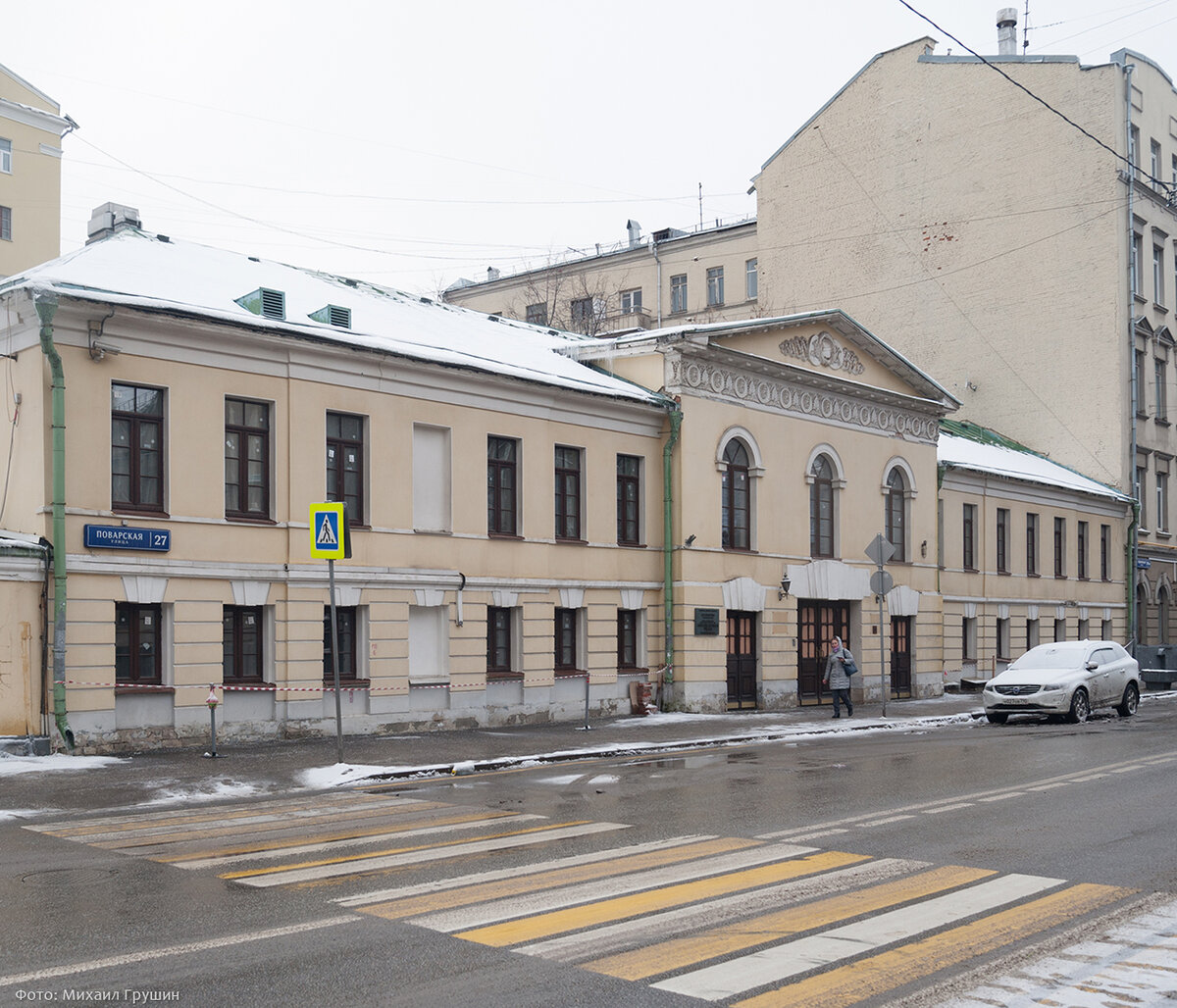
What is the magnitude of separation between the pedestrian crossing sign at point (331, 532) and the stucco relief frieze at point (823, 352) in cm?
1571

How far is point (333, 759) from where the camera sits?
1725 cm

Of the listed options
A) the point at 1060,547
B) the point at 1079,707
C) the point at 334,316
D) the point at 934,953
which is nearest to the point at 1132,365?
the point at 1060,547

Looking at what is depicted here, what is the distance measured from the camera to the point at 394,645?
854 inches

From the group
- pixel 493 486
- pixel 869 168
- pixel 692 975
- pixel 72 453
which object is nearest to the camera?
pixel 692 975

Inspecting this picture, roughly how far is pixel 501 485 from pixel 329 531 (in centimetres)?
820

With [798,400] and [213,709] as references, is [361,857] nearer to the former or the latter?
[213,709]

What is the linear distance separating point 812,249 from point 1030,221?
8.35 m

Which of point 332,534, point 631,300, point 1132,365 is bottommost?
point 332,534

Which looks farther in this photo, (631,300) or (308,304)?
(631,300)

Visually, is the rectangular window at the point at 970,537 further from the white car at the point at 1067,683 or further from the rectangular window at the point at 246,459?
the rectangular window at the point at 246,459

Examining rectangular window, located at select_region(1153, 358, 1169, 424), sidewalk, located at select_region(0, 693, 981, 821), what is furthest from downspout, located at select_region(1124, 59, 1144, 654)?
sidewalk, located at select_region(0, 693, 981, 821)

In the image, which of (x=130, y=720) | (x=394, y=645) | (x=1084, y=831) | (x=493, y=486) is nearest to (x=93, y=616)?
(x=130, y=720)

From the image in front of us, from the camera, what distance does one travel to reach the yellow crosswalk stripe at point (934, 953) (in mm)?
6332

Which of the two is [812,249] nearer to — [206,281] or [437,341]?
[437,341]
